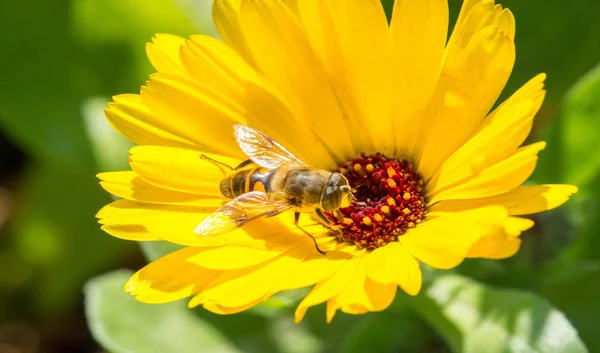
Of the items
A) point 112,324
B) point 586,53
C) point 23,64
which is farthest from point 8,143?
point 586,53

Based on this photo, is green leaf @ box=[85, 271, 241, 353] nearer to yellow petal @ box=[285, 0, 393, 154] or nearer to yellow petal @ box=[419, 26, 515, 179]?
yellow petal @ box=[285, 0, 393, 154]

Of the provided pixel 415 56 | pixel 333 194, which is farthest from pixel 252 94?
pixel 415 56

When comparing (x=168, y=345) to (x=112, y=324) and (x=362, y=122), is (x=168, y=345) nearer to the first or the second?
(x=112, y=324)

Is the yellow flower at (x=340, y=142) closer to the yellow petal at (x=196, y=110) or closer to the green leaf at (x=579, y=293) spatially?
the yellow petal at (x=196, y=110)

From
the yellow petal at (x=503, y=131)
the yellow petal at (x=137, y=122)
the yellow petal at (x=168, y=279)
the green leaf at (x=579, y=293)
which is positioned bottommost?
the green leaf at (x=579, y=293)

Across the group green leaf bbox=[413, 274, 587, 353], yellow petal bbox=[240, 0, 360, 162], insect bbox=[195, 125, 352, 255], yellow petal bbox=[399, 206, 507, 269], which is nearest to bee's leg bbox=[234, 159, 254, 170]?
insect bbox=[195, 125, 352, 255]

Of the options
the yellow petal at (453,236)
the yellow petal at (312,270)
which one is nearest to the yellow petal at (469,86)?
the yellow petal at (453,236)

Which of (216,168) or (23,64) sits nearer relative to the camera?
(216,168)
